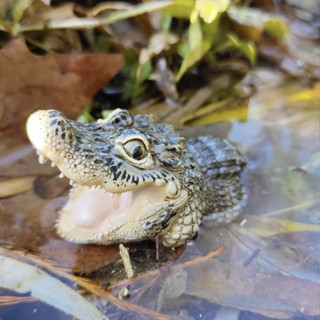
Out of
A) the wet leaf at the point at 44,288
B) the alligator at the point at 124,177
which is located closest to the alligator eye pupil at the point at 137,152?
the alligator at the point at 124,177

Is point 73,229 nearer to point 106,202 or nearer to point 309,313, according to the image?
point 106,202

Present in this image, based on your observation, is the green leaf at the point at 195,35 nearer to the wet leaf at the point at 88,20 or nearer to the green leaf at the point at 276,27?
the wet leaf at the point at 88,20

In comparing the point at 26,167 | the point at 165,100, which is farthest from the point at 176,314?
the point at 165,100

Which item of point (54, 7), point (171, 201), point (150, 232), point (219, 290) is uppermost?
point (54, 7)

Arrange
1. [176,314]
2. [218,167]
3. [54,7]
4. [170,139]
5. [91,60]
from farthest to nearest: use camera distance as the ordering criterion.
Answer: [54,7] < [91,60] < [218,167] < [170,139] < [176,314]

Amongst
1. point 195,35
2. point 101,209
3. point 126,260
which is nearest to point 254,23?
point 195,35

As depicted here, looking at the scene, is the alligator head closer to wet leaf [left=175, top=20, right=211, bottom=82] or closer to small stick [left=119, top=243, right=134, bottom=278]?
small stick [left=119, top=243, right=134, bottom=278]
